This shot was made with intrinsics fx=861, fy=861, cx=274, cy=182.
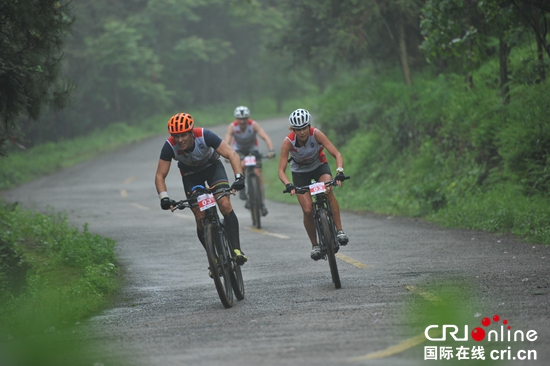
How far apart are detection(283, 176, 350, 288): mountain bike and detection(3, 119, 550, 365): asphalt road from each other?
320mm

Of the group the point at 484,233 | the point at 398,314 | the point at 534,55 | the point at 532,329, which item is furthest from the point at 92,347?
the point at 534,55

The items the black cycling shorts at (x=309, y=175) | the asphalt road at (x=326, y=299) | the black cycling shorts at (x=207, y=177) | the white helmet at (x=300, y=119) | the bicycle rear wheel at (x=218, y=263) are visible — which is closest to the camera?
the asphalt road at (x=326, y=299)

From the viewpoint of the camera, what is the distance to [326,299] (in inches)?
356

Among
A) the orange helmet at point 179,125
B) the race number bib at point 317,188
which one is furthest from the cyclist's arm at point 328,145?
the orange helmet at point 179,125

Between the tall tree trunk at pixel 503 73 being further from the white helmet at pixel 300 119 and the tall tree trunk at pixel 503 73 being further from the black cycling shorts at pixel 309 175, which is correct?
the white helmet at pixel 300 119

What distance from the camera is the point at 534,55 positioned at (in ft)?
63.0

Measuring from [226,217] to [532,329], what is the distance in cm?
413

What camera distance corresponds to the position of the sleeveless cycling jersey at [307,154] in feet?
35.9

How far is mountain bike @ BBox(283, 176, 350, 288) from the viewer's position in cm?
979

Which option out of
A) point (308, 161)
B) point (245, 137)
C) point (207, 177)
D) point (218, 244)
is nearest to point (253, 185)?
point (245, 137)

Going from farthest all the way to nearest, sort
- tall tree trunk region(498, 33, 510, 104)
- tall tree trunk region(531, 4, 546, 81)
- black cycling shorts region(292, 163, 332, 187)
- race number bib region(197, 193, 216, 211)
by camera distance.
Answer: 1. tall tree trunk region(498, 33, 510, 104)
2. tall tree trunk region(531, 4, 546, 81)
3. black cycling shorts region(292, 163, 332, 187)
4. race number bib region(197, 193, 216, 211)

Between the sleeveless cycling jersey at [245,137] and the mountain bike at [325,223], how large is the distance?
706 cm

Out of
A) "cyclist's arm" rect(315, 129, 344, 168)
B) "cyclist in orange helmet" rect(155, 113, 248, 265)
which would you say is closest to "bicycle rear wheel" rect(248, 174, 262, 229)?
"cyclist's arm" rect(315, 129, 344, 168)

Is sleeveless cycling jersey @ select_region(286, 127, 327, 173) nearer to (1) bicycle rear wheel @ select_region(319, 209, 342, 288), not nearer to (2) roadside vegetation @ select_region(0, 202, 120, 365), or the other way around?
(1) bicycle rear wheel @ select_region(319, 209, 342, 288)
